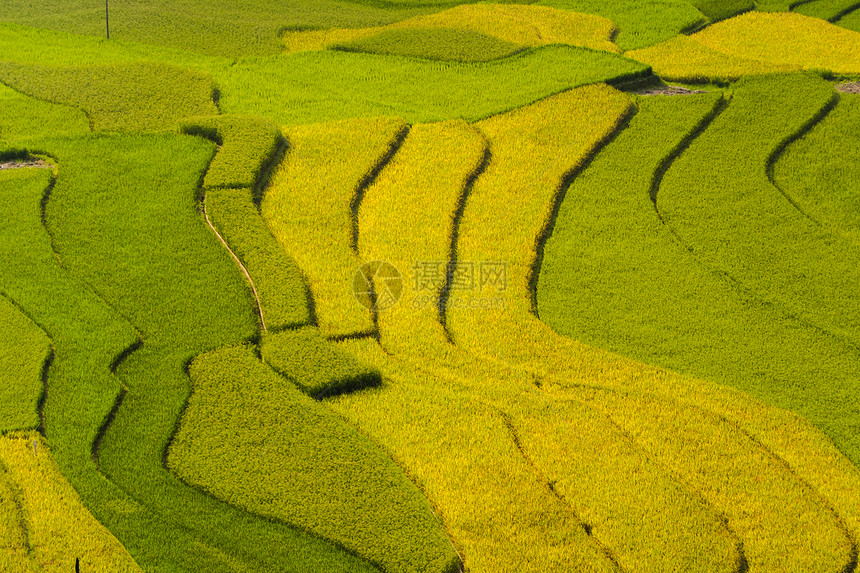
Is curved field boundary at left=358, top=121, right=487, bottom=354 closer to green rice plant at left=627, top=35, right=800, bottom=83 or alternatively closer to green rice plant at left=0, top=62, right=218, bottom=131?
green rice plant at left=0, top=62, right=218, bottom=131

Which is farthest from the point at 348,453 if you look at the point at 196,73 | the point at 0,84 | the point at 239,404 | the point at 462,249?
the point at 0,84

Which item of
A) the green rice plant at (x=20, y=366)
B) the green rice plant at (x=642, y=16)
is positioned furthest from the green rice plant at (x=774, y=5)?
the green rice plant at (x=20, y=366)

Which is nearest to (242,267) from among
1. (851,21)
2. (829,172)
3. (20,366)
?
(20,366)

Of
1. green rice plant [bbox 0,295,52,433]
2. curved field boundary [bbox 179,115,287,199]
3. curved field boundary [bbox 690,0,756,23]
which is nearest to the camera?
green rice plant [bbox 0,295,52,433]

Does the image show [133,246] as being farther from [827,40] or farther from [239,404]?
[827,40]

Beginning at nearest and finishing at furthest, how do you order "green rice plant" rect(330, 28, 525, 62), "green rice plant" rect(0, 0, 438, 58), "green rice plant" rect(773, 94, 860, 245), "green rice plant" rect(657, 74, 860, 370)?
"green rice plant" rect(657, 74, 860, 370), "green rice plant" rect(773, 94, 860, 245), "green rice plant" rect(330, 28, 525, 62), "green rice plant" rect(0, 0, 438, 58)

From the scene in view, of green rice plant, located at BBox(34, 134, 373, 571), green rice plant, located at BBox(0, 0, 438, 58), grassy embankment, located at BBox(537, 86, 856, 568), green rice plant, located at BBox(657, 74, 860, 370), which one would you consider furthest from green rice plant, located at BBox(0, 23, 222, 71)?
green rice plant, located at BBox(657, 74, 860, 370)

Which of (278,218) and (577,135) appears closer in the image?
(278,218)
